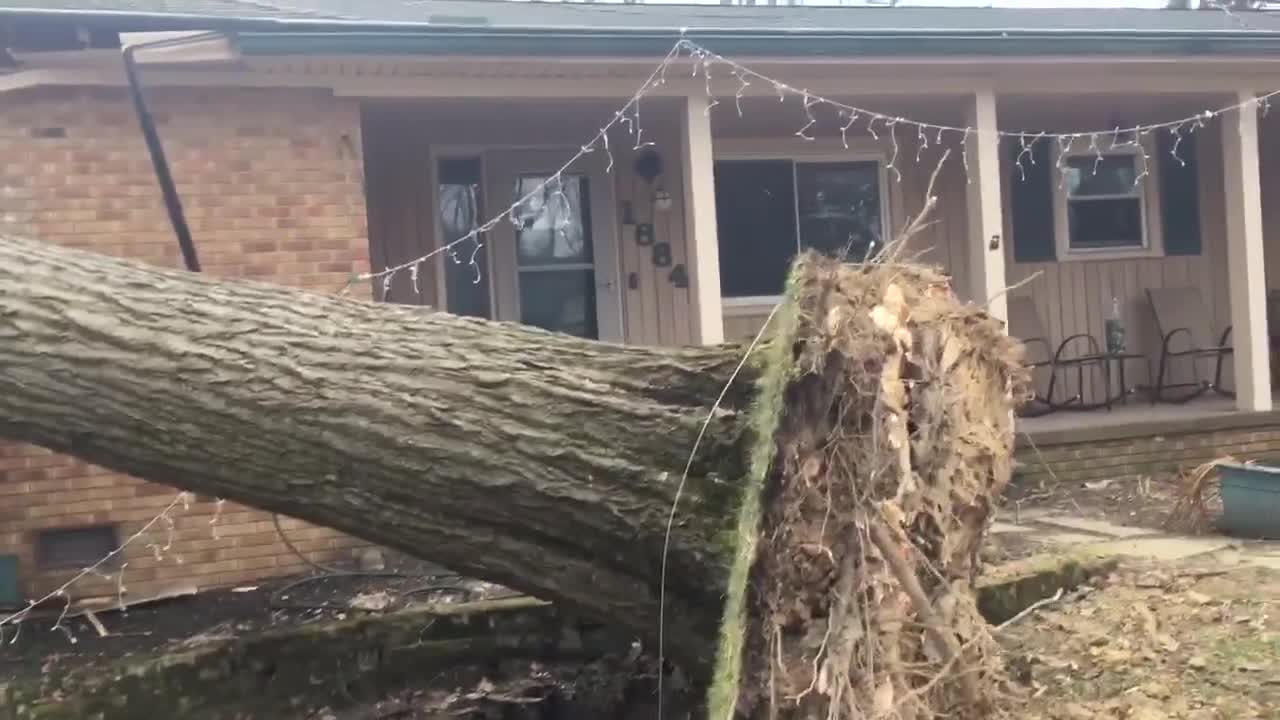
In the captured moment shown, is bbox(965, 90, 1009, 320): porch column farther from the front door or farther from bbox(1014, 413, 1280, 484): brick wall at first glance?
the front door

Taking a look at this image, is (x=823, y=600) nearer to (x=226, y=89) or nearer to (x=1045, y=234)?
(x=226, y=89)

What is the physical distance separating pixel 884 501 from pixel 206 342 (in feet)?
6.38

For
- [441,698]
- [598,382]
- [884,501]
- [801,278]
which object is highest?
[801,278]

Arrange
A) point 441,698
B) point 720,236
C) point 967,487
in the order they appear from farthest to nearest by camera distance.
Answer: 1. point 720,236
2. point 441,698
3. point 967,487

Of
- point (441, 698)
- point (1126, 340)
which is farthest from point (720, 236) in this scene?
point (441, 698)

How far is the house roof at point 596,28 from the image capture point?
593 cm

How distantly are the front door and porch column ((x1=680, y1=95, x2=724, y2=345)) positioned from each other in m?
1.89

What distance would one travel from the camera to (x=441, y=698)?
439cm

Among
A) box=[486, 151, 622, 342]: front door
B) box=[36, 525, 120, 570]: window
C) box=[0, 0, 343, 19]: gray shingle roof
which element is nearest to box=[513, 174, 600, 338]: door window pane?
box=[486, 151, 622, 342]: front door

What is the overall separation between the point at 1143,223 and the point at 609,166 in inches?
201

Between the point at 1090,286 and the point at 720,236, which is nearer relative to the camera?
the point at 720,236

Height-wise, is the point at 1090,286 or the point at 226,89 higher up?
the point at 226,89

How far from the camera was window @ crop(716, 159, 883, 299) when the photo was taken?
9.29m

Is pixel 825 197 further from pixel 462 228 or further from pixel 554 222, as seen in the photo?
pixel 462 228
